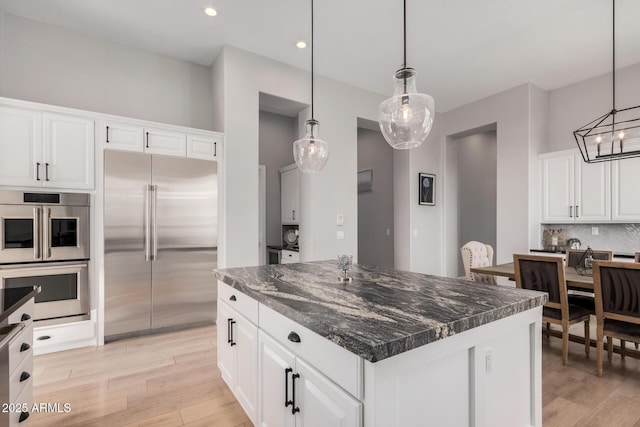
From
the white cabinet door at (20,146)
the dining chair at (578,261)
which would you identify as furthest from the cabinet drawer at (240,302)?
the dining chair at (578,261)

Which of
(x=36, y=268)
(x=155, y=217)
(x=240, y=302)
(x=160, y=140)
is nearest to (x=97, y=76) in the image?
(x=160, y=140)

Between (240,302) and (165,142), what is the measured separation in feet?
7.65

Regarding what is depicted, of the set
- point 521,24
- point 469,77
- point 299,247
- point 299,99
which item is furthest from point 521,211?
point 299,99

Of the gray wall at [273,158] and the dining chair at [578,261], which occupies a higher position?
the gray wall at [273,158]

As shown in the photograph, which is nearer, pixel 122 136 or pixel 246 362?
pixel 246 362

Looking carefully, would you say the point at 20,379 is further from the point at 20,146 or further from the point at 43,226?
the point at 20,146

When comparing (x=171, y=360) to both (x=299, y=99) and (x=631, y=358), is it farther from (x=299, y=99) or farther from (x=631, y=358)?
(x=631, y=358)

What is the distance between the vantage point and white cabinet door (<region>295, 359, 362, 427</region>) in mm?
1016

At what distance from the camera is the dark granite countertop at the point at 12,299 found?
130 centimetres

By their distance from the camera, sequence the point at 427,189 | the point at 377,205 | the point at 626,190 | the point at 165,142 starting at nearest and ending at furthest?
the point at 165,142
the point at 626,190
the point at 427,189
the point at 377,205

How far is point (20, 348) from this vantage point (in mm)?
1484

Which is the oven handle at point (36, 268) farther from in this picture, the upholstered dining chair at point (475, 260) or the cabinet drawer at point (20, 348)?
the upholstered dining chair at point (475, 260)

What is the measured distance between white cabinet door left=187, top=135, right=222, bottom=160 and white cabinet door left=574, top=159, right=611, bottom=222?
4.84 metres

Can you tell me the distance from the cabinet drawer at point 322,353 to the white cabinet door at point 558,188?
4.77 meters
